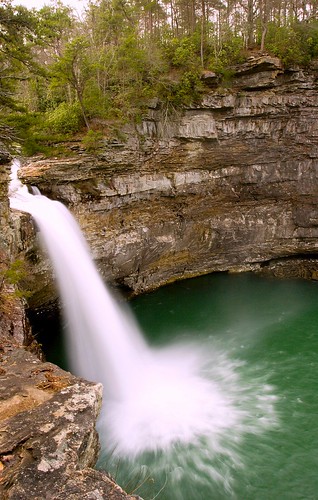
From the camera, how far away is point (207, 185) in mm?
16422

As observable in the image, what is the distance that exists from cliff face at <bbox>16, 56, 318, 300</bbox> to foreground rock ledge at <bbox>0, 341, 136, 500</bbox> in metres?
7.64

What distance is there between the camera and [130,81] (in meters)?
14.6

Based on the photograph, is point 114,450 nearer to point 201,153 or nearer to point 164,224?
point 164,224

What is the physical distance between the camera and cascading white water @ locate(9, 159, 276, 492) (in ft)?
27.8

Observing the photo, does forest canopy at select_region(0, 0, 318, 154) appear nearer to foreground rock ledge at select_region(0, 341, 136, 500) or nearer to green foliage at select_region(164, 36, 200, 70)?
green foliage at select_region(164, 36, 200, 70)

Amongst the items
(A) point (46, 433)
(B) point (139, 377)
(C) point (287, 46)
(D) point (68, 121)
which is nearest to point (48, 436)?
(A) point (46, 433)

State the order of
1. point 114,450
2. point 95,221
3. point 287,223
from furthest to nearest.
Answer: point 287,223 → point 95,221 → point 114,450

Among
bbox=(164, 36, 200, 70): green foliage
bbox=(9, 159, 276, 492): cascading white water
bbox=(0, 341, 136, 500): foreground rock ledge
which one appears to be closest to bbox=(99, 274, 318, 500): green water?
bbox=(9, 159, 276, 492): cascading white water

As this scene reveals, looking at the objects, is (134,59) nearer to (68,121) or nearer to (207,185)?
(68,121)

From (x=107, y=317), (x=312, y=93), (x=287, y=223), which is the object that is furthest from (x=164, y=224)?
(x=312, y=93)

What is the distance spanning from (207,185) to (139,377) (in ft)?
31.3

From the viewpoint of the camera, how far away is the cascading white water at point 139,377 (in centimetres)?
848

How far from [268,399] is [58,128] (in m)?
12.4

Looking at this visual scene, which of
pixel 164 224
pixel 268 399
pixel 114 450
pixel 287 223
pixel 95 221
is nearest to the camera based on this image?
pixel 114 450
